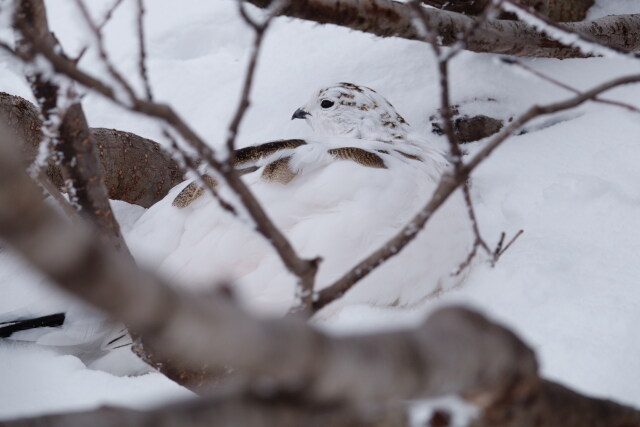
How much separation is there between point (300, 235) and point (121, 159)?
0.79 meters

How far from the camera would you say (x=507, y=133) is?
810 mm

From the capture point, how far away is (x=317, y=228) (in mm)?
1679

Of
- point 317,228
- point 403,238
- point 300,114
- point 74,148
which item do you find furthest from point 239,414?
point 300,114

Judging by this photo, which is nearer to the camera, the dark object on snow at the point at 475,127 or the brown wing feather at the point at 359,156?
the brown wing feather at the point at 359,156

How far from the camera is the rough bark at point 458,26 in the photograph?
1675mm

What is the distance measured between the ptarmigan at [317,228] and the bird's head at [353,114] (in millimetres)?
472

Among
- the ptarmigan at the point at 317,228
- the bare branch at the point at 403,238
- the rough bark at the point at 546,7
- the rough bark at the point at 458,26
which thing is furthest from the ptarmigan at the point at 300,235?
the rough bark at the point at 546,7

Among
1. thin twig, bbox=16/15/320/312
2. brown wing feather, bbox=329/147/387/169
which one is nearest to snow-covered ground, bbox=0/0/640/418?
thin twig, bbox=16/15/320/312

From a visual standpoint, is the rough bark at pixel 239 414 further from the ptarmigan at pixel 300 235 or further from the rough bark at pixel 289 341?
the ptarmigan at pixel 300 235

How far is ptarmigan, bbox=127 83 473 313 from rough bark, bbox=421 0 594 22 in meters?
0.93

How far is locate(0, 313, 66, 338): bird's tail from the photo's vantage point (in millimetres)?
1576

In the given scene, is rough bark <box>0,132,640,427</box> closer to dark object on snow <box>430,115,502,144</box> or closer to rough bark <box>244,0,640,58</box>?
rough bark <box>244,0,640,58</box>

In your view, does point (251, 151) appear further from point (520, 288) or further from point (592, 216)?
point (592, 216)

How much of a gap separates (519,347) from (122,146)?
6.04 ft
